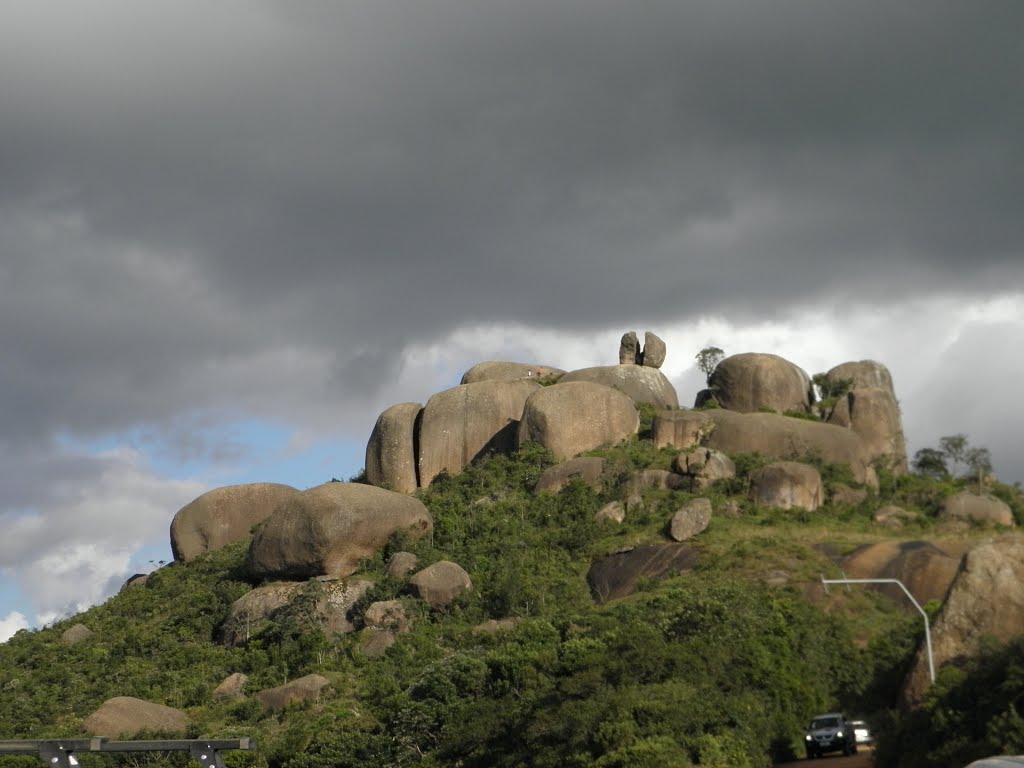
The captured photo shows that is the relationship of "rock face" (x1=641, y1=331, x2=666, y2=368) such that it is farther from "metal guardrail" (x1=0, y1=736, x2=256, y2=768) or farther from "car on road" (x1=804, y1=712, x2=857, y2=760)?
"metal guardrail" (x1=0, y1=736, x2=256, y2=768)

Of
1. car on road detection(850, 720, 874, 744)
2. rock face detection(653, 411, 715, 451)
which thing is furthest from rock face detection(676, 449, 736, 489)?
car on road detection(850, 720, 874, 744)

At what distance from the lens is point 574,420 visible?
2906 inches

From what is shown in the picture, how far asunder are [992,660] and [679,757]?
786cm

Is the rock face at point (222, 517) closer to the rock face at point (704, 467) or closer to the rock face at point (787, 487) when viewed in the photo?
the rock face at point (704, 467)

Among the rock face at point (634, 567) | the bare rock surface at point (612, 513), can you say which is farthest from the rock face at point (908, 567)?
the bare rock surface at point (612, 513)

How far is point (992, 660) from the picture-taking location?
3014 cm

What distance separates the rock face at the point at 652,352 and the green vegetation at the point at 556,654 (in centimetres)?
1242

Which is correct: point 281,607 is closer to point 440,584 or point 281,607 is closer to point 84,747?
point 440,584

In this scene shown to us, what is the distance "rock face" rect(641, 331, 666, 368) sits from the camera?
8519cm

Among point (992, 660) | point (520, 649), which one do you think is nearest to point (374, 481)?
point (520, 649)

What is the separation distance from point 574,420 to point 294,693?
26.6 m

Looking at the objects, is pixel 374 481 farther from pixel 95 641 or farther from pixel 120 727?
pixel 120 727

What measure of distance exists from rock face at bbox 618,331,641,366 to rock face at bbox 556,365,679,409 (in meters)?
1.49

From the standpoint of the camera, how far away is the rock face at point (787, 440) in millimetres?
70812
